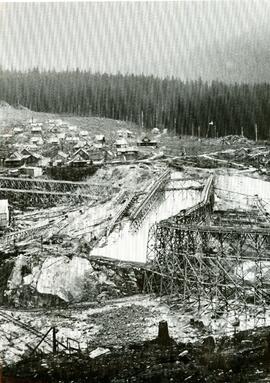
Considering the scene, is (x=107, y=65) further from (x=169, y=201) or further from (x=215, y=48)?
(x=169, y=201)

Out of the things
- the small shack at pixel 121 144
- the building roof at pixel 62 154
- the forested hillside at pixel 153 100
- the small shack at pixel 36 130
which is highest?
the forested hillside at pixel 153 100

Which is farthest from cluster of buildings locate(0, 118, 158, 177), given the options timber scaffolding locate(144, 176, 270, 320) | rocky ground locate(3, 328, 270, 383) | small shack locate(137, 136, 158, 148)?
rocky ground locate(3, 328, 270, 383)

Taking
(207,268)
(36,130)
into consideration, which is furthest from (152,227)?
(36,130)

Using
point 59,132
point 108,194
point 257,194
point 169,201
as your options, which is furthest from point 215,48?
→ point 59,132

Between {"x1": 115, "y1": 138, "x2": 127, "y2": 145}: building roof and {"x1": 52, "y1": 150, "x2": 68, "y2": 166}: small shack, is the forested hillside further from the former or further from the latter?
{"x1": 52, "y1": 150, "x2": 68, "y2": 166}: small shack

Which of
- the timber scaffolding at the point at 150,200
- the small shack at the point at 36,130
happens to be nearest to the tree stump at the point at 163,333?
the timber scaffolding at the point at 150,200

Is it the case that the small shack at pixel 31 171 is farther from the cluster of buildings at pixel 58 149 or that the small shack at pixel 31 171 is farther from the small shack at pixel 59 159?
the small shack at pixel 59 159
